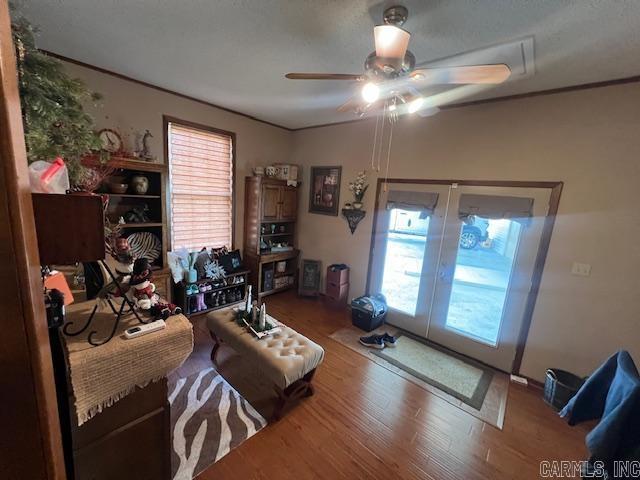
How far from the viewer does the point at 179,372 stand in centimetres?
238

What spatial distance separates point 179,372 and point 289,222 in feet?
8.76

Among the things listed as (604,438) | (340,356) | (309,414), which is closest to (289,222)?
(340,356)

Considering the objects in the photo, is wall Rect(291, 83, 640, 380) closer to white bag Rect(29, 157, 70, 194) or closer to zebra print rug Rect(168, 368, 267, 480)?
zebra print rug Rect(168, 368, 267, 480)

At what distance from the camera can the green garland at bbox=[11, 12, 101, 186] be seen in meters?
1.11

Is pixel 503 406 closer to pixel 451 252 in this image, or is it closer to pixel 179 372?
pixel 451 252

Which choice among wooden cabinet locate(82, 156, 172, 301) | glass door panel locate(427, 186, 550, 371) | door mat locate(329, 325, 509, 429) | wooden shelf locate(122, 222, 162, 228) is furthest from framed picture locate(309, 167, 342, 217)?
wooden shelf locate(122, 222, 162, 228)

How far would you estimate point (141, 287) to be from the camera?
1.30m

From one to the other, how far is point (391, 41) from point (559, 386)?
293 cm

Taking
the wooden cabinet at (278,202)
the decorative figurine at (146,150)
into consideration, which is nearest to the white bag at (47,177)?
the decorative figurine at (146,150)

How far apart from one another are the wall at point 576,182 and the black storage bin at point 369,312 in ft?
4.91

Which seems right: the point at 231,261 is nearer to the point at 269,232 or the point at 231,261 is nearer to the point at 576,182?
the point at 269,232

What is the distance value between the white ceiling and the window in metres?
0.87

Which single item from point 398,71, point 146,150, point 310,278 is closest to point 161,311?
point 398,71

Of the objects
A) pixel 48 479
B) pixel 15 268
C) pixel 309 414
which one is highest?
pixel 15 268
